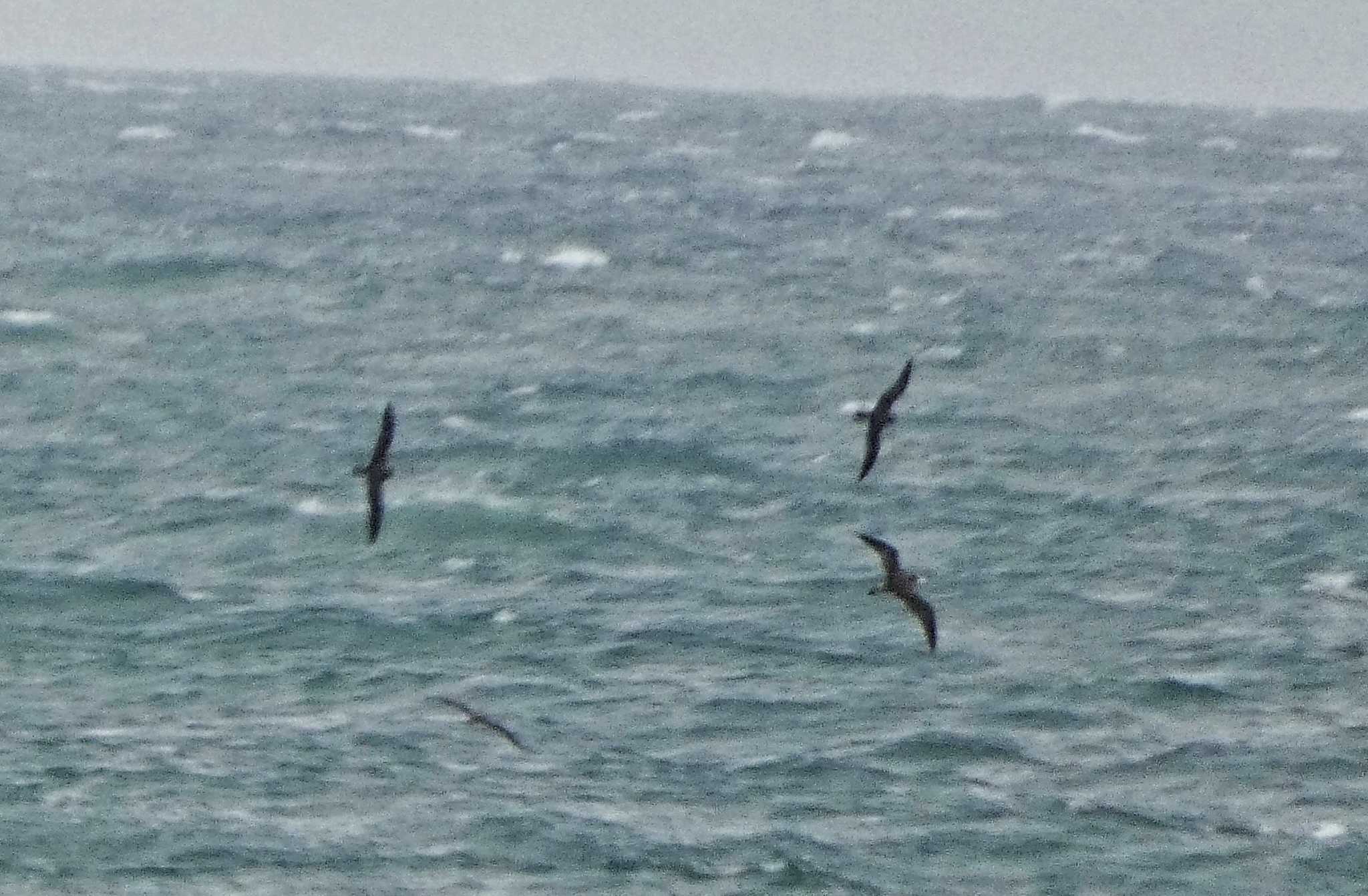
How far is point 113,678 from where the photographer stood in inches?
1753

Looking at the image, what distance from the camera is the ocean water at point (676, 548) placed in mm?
38125

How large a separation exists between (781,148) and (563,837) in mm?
90806

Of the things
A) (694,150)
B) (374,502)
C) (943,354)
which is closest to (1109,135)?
(694,150)

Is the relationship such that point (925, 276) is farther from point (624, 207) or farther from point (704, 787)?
point (704, 787)

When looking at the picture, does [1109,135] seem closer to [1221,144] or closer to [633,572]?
[1221,144]

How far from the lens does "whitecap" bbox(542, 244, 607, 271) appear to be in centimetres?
8138

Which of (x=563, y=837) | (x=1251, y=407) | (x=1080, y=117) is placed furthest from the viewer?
(x=1080, y=117)

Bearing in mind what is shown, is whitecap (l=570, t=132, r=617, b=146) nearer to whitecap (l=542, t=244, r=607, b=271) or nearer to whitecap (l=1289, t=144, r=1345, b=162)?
whitecap (l=1289, t=144, r=1345, b=162)

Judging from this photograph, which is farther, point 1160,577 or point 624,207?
point 624,207

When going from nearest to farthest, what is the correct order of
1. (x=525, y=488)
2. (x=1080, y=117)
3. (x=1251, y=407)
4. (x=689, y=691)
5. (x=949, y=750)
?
(x=949, y=750) → (x=689, y=691) → (x=525, y=488) → (x=1251, y=407) → (x=1080, y=117)

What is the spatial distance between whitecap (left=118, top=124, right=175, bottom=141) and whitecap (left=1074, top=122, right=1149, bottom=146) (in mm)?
43047

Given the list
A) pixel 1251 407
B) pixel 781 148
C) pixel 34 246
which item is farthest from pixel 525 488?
pixel 781 148

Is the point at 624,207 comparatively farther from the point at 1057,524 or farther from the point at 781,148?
the point at 1057,524

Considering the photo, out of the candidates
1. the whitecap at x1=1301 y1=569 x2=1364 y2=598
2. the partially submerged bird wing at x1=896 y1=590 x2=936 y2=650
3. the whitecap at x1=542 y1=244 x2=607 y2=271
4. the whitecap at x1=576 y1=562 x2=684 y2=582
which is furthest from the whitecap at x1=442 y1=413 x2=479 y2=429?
the partially submerged bird wing at x1=896 y1=590 x2=936 y2=650
